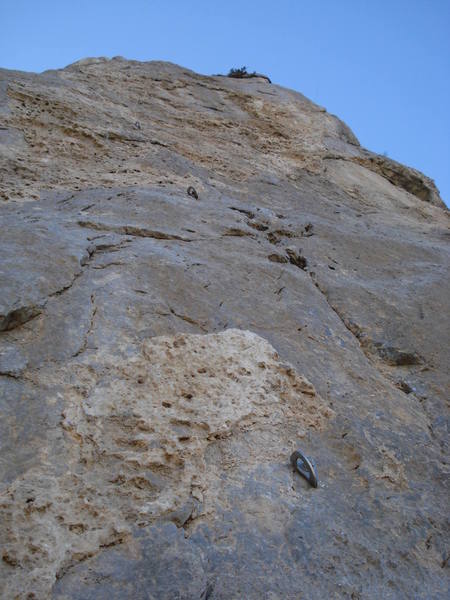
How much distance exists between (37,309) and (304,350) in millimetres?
1600

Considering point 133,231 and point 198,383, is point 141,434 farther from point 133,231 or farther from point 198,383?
point 133,231

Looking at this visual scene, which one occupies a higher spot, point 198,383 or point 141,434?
point 198,383

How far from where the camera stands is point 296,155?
7.14 metres

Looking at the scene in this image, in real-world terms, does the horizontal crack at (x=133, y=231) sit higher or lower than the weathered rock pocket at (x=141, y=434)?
higher

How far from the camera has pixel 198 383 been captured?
8.89 ft

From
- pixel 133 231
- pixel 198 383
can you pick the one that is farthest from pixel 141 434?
pixel 133 231

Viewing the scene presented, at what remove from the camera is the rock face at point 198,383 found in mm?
1959

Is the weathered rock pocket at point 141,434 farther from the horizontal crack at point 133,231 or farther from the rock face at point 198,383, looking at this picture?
the horizontal crack at point 133,231

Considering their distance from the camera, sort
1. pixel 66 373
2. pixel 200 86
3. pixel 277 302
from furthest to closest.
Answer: pixel 200 86 < pixel 277 302 < pixel 66 373

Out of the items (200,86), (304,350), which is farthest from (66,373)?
(200,86)

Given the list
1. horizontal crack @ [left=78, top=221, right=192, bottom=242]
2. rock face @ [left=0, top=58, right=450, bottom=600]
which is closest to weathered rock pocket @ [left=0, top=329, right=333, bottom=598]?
rock face @ [left=0, top=58, right=450, bottom=600]

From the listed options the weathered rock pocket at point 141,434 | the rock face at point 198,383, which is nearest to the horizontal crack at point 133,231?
the rock face at point 198,383

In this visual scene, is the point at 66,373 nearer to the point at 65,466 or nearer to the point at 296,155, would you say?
the point at 65,466

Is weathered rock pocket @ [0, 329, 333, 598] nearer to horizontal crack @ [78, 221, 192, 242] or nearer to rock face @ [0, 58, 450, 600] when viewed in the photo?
rock face @ [0, 58, 450, 600]
